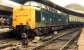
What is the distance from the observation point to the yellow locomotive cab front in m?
19.4

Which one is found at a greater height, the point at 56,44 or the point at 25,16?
the point at 25,16

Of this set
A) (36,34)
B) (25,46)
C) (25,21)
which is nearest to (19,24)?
(25,21)

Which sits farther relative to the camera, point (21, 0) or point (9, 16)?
point (21, 0)

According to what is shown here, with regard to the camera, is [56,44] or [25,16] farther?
[25,16]

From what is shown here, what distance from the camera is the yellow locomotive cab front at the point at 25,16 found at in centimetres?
1942

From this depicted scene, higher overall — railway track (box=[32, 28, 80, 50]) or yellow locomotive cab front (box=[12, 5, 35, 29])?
yellow locomotive cab front (box=[12, 5, 35, 29])

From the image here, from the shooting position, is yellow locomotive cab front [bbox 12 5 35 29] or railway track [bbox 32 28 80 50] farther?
yellow locomotive cab front [bbox 12 5 35 29]

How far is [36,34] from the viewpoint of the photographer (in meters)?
20.4

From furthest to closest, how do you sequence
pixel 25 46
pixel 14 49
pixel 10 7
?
pixel 10 7 → pixel 25 46 → pixel 14 49

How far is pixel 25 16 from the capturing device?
19.7 metres

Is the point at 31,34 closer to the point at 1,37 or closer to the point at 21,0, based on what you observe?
the point at 1,37

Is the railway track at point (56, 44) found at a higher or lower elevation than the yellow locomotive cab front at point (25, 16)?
lower

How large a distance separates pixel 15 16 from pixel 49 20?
218 inches

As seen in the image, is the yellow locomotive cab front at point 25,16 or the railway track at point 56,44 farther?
the yellow locomotive cab front at point 25,16
